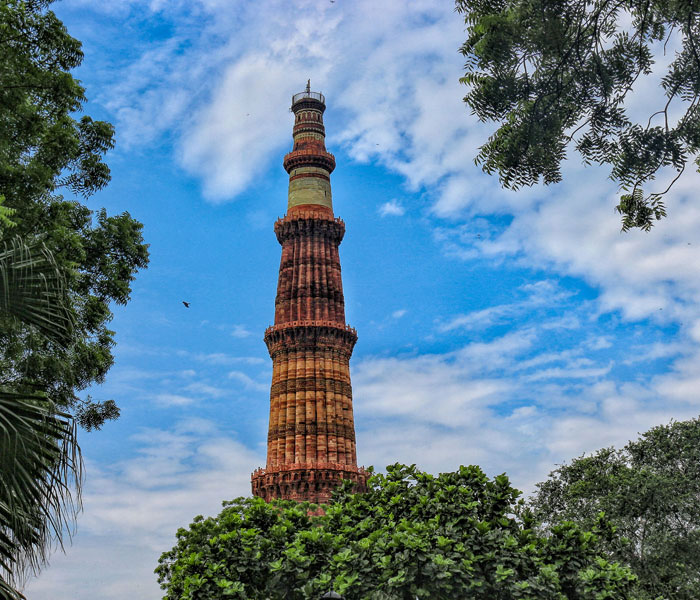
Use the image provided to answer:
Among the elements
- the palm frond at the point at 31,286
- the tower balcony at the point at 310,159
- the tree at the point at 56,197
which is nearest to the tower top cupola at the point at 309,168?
the tower balcony at the point at 310,159

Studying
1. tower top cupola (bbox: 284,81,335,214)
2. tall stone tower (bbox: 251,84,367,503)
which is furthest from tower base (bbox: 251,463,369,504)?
tower top cupola (bbox: 284,81,335,214)

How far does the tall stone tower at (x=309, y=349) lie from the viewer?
3947 centimetres

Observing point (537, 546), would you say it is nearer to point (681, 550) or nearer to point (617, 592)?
point (617, 592)

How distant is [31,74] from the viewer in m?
16.7

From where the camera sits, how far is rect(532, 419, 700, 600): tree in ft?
97.7

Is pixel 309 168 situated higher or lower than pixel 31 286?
higher

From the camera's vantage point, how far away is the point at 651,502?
102ft

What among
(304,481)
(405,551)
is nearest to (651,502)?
(304,481)

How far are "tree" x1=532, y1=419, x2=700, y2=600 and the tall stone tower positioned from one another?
39.0 feet

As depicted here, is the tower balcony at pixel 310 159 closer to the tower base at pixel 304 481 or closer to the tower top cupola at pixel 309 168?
the tower top cupola at pixel 309 168

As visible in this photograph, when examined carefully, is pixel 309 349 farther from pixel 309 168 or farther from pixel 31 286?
pixel 31 286

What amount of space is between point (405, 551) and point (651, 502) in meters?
19.4

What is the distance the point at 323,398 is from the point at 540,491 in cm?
1277

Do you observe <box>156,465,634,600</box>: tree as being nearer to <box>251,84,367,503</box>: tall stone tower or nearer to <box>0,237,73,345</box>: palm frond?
Answer: <box>0,237,73,345</box>: palm frond
